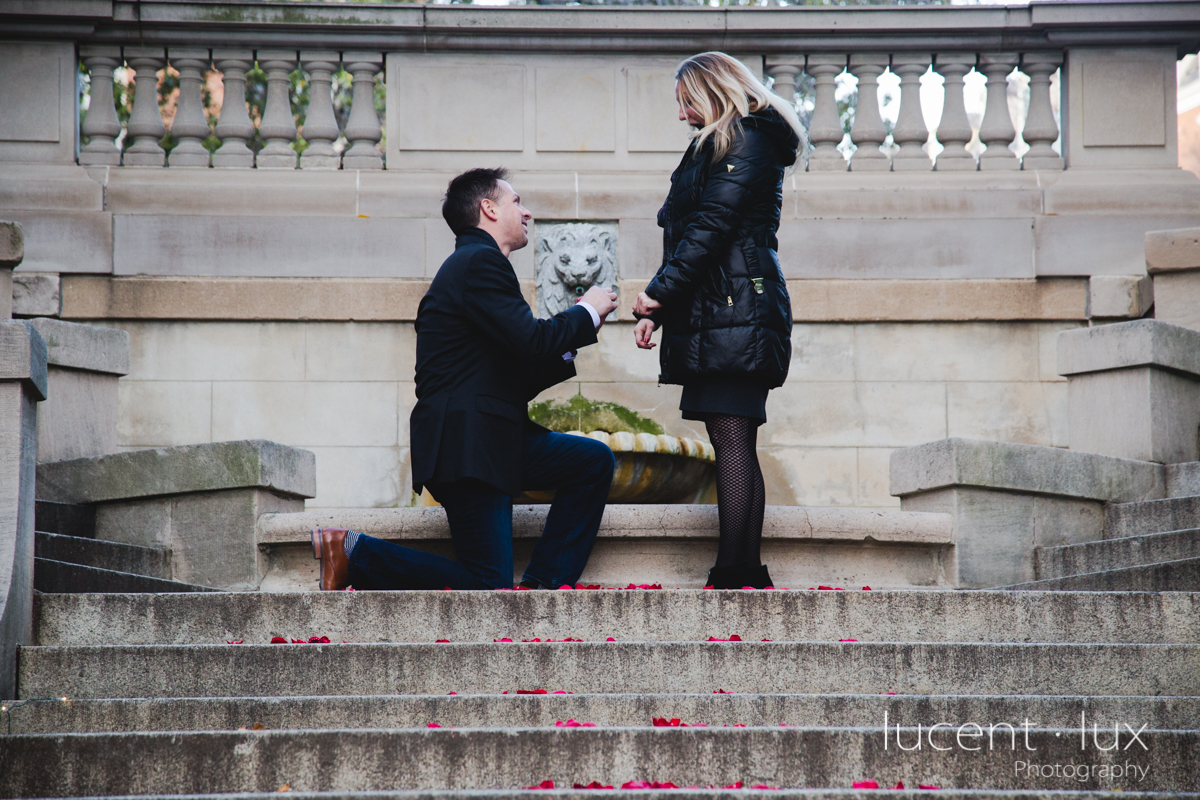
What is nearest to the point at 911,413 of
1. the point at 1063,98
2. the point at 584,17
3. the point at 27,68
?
the point at 1063,98

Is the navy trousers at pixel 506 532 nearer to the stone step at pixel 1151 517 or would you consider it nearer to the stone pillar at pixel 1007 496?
the stone pillar at pixel 1007 496

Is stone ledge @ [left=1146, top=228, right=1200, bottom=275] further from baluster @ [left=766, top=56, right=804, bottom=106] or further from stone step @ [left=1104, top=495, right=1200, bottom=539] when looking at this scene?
baluster @ [left=766, top=56, right=804, bottom=106]

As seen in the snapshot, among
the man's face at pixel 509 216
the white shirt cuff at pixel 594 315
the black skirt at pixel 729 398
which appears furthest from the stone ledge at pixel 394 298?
the black skirt at pixel 729 398

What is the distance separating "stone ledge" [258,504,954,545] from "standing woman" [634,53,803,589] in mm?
517

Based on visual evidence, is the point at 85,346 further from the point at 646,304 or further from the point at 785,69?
the point at 785,69

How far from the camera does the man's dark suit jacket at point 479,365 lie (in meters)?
4.76

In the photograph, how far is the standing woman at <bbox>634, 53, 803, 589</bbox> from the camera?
4.79 meters

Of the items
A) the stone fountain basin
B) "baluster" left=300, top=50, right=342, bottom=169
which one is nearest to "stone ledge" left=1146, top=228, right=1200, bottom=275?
the stone fountain basin

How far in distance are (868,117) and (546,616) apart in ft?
15.9

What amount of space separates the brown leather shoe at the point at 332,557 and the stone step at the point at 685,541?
0.58 m

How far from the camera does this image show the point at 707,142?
4.95 m

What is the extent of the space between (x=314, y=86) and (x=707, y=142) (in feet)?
12.7

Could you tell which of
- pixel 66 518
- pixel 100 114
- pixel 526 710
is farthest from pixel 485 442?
pixel 100 114

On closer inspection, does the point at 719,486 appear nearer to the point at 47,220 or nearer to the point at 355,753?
the point at 355,753
